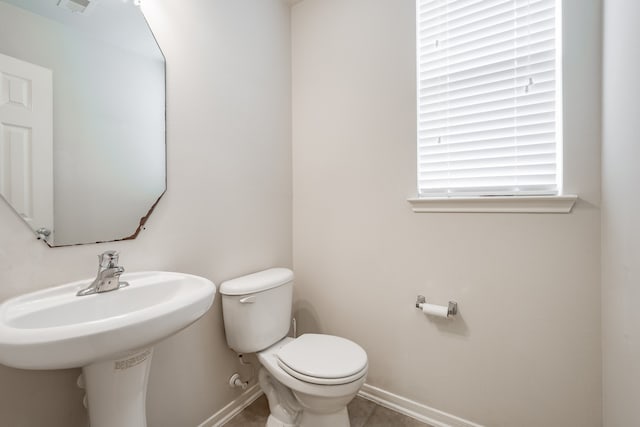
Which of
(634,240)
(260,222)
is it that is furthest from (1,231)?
(634,240)

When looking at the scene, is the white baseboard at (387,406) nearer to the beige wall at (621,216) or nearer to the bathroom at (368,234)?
the bathroom at (368,234)

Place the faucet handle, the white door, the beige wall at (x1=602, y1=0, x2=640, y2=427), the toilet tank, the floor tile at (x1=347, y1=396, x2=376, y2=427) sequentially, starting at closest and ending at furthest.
→ the beige wall at (x1=602, y1=0, x2=640, y2=427) → the white door → the faucet handle → the toilet tank → the floor tile at (x1=347, y1=396, x2=376, y2=427)

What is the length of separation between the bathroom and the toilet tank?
12cm

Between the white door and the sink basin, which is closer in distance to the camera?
the sink basin

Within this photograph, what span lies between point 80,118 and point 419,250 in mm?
1572

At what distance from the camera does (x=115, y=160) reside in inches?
44.7

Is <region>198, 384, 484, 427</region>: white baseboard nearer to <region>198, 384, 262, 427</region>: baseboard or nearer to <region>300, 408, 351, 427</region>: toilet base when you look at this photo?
<region>198, 384, 262, 427</region>: baseboard

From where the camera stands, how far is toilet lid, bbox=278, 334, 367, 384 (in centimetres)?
119

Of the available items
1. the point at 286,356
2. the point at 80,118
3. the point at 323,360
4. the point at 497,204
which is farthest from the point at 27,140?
the point at 497,204

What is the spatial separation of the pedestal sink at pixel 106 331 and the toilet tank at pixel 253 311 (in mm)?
329

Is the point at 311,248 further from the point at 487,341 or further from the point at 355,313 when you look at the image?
the point at 487,341

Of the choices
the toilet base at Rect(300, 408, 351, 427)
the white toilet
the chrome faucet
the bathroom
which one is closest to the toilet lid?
the white toilet

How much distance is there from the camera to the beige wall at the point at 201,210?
37.2 inches

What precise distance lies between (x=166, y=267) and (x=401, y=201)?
120 centimetres
